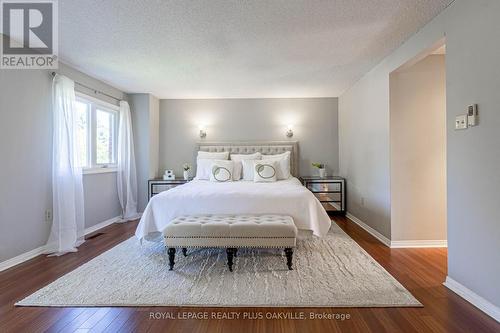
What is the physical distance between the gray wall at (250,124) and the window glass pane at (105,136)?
1.07 m

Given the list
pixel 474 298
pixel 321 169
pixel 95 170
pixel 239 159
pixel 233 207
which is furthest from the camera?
pixel 321 169

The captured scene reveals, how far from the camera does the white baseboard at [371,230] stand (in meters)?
3.45

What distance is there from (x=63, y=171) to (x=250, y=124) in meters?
3.46

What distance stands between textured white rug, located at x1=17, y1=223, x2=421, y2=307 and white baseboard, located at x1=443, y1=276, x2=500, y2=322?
42 cm

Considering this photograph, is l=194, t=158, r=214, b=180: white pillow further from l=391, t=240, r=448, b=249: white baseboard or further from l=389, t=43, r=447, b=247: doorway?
l=391, t=240, r=448, b=249: white baseboard

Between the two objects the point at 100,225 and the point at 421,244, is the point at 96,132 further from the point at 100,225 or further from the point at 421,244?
the point at 421,244

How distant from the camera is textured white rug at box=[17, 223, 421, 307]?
2105 millimetres

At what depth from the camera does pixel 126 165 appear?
4.98 meters

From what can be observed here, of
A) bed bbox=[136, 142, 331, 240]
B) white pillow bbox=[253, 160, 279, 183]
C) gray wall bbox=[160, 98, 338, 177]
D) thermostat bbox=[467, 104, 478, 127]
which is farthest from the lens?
gray wall bbox=[160, 98, 338, 177]

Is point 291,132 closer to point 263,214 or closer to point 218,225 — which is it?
point 263,214

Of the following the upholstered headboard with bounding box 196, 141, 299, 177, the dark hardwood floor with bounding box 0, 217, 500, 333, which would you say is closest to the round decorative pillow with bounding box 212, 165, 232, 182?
the upholstered headboard with bounding box 196, 141, 299, 177

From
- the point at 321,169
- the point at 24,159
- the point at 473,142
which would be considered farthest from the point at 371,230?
the point at 24,159

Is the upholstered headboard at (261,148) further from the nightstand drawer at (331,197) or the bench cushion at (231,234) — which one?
the bench cushion at (231,234)

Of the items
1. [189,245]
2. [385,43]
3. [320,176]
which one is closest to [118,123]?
[189,245]
